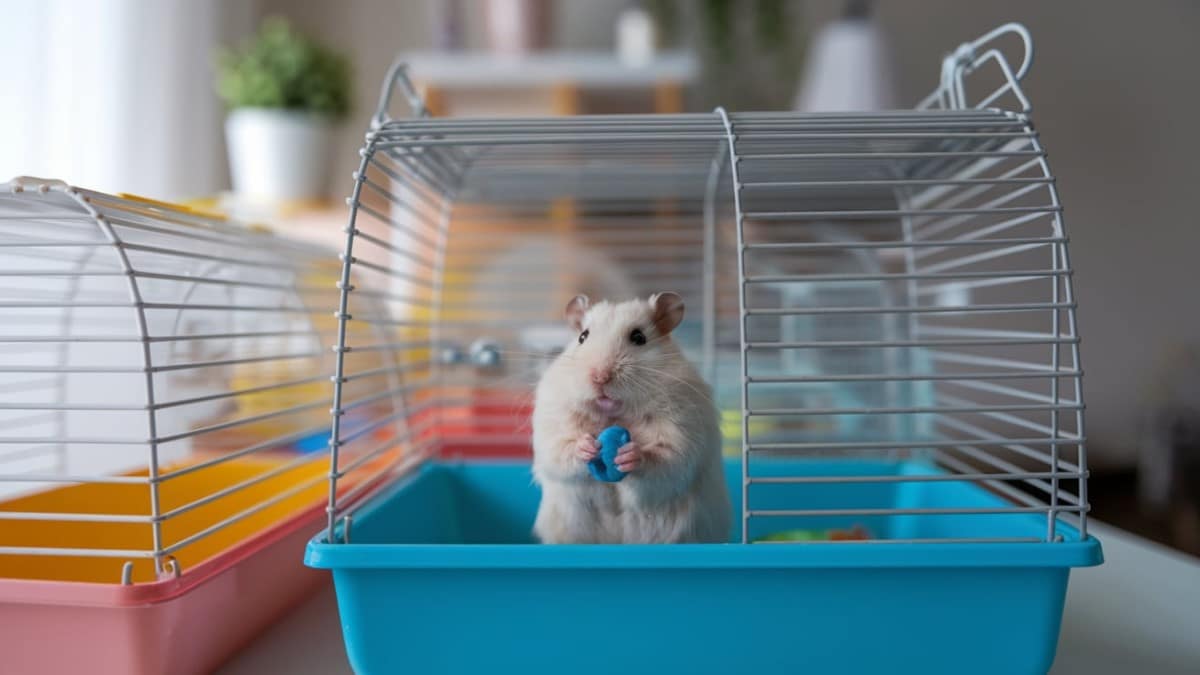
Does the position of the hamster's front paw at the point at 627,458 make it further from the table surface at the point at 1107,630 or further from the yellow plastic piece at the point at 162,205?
the yellow plastic piece at the point at 162,205

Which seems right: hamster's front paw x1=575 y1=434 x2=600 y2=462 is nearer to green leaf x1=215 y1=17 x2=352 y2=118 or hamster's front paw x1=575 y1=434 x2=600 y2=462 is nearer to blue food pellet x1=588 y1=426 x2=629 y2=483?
blue food pellet x1=588 y1=426 x2=629 y2=483

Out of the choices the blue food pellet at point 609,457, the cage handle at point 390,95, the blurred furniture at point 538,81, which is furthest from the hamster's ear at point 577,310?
the blurred furniture at point 538,81

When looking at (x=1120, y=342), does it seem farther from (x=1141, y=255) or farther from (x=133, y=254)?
(x=133, y=254)

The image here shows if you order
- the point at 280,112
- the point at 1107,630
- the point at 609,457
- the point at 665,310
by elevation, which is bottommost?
the point at 1107,630

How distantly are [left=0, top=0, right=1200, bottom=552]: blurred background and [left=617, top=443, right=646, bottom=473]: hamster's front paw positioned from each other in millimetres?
1570

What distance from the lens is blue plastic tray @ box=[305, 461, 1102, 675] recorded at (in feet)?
2.45

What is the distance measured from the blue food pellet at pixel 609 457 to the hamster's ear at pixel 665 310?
16 centimetres

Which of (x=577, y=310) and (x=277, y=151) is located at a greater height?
(x=277, y=151)

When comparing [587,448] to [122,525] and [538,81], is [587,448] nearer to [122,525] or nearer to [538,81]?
[122,525]

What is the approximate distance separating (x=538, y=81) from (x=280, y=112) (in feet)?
2.43

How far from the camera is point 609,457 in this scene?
857 mm

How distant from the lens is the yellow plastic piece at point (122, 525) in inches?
40.2

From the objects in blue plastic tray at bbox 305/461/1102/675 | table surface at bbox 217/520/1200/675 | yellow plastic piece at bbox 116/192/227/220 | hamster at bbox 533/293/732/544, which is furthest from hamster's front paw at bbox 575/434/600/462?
yellow plastic piece at bbox 116/192/227/220

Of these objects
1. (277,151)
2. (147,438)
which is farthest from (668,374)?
(277,151)
